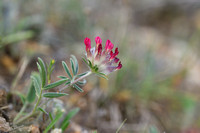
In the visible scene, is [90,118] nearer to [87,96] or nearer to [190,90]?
[87,96]

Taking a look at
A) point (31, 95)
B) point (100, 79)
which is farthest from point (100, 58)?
point (100, 79)

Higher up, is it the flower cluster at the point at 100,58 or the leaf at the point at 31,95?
the flower cluster at the point at 100,58

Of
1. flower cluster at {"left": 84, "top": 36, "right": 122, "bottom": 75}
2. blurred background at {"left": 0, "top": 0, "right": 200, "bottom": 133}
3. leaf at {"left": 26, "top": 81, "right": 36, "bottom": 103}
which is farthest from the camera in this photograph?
blurred background at {"left": 0, "top": 0, "right": 200, "bottom": 133}

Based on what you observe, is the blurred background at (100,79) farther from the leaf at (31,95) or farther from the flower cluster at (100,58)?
the flower cluster at (100,58)

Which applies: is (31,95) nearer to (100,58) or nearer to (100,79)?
(100,58)

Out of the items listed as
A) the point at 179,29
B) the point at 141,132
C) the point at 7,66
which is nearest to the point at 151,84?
the point at 141,132

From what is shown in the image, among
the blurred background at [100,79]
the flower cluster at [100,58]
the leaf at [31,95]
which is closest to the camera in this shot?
the flower cluster at [100,58]

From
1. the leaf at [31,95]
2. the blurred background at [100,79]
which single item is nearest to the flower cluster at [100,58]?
the leaf at [31,95]

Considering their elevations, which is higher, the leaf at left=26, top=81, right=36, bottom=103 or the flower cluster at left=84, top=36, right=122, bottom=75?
the flower cluster at left=84, top=36, right=122, bottom=75

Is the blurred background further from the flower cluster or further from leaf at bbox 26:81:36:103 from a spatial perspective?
the flower cluster

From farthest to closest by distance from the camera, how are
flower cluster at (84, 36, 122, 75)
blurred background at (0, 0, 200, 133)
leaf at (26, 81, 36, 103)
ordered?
blurred background at (0, 0, 200, 133) < leaf at (26, 81, 36, 103) < flower cluster at (84, 36, 122, 75)

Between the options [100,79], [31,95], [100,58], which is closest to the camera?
[100,58]

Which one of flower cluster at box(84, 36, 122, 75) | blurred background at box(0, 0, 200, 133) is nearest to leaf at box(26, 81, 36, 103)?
blurred background at box(0, 0, 200, 133)
